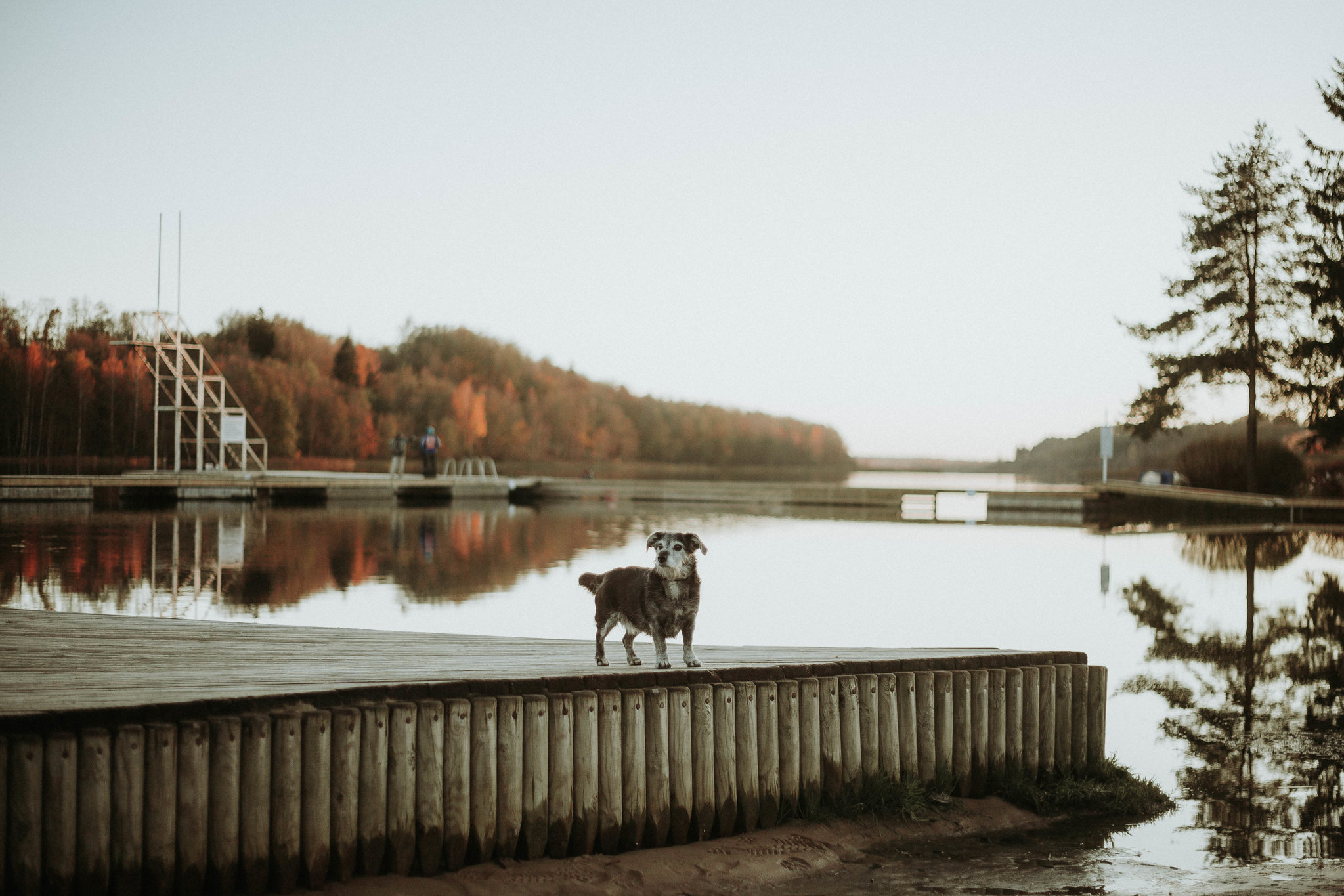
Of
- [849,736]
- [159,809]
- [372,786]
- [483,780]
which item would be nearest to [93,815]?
[159,809]

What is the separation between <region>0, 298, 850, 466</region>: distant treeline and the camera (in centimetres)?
3975

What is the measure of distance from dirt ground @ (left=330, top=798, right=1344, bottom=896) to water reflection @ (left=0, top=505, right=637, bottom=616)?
757 centimetres

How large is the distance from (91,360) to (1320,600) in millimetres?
43313

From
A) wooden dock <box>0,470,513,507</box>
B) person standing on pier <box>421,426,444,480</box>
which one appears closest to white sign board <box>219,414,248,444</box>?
wooden dock <box>0,470,513,507</box>

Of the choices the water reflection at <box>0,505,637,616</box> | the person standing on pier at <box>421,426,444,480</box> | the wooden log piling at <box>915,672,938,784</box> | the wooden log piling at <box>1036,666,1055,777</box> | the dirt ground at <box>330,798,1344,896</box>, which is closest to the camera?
the dirt ground at <box>330,798,1344,896</box>

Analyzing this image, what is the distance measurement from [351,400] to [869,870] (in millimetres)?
68305

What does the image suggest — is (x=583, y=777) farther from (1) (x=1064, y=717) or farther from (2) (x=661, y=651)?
(1) (x=1064, y=717)

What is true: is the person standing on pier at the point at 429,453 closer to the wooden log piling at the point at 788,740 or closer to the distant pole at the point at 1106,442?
the distant pole at the point at 1106,442

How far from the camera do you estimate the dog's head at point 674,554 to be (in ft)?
14.3

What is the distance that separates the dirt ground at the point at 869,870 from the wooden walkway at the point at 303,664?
710 millimetres

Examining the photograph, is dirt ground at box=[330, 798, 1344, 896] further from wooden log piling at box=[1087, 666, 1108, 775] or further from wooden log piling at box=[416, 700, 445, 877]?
wooden log piling at box=[1087, 666, 1108, 775]

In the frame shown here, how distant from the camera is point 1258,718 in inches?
286

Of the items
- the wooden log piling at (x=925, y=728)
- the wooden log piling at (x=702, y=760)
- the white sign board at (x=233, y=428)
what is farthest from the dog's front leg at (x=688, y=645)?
the white sign board at (x=233, y=428)

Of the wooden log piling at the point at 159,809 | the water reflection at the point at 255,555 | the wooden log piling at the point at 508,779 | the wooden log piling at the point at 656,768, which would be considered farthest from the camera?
the water reflection at the point at 255,555
